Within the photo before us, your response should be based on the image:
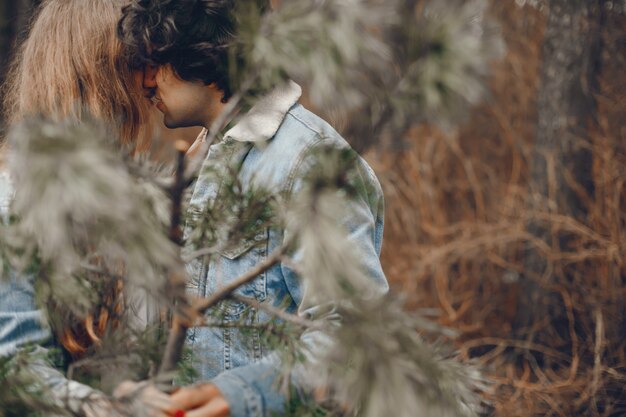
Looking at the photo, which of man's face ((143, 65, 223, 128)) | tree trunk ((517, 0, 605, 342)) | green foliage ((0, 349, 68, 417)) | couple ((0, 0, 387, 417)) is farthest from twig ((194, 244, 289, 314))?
tree trunk ((517, 0, 605, 342))

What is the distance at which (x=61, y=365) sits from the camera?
1.46 metres

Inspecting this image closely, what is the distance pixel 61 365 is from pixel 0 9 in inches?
154

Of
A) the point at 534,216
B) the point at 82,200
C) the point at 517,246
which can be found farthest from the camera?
the point at 517,246

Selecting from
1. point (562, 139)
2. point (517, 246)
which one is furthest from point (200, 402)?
point (517, 246)

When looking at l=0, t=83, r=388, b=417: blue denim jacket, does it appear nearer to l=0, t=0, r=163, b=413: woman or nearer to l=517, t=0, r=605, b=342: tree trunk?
l=0, t=0, r=163, b=413: woman

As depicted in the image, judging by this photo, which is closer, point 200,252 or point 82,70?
point 200,252

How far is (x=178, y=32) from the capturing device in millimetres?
1671

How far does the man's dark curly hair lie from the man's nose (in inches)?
1.5

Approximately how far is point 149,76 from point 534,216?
2.84m

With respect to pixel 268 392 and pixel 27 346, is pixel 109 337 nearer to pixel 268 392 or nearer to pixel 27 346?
pixel 27 346

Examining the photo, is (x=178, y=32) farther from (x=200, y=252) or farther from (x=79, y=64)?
(x=200, y=252)

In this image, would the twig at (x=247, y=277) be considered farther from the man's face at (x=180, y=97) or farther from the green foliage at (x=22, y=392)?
the man's face at (x=180, y=97)

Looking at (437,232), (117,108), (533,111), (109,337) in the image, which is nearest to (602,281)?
(437,232)

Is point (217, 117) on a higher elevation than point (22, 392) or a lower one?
higher
